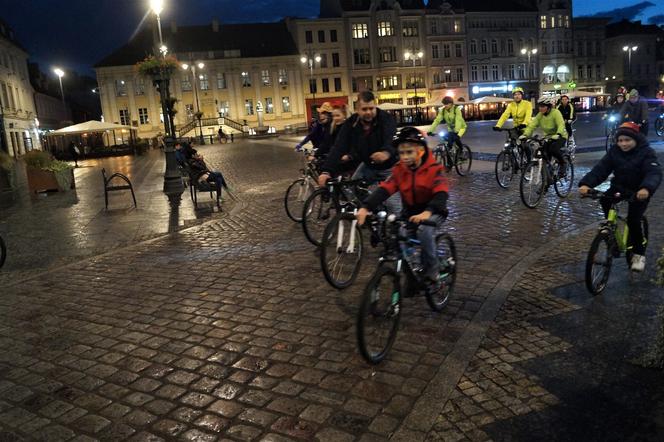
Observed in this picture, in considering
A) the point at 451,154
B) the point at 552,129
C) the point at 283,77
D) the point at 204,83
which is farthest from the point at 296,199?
the point at 283,77

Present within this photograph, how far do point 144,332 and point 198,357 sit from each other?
930mm

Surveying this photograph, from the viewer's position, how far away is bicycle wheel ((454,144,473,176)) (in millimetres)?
14938

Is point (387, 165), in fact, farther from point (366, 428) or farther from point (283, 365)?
point (366, 428)

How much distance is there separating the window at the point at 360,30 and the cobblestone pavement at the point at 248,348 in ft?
237

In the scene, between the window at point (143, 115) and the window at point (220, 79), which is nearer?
the window at point (143, 115)

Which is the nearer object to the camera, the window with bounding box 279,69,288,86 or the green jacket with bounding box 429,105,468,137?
the green jacket with bounding box 429,105,468,137

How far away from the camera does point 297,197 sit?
9.98 meters

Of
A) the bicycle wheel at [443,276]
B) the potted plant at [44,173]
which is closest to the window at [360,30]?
the potted plant at [44,173]

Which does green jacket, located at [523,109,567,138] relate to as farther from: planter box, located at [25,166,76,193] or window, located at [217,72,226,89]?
window, located at [217,72,226,89]

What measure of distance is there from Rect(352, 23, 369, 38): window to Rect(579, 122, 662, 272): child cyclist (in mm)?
74351

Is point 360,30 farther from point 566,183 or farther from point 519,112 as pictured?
point 566,183

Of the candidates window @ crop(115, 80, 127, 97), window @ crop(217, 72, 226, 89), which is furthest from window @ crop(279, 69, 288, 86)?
window @ crop(115, 80, 127, 97)

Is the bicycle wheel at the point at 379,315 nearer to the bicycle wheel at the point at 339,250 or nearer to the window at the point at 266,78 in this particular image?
the bicycle wheel at the point at 339,250

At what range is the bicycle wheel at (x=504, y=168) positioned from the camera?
39.9 feet
